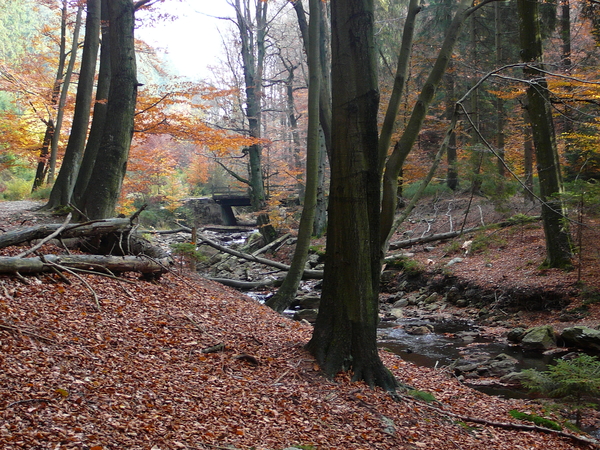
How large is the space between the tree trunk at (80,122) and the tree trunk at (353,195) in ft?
25.2

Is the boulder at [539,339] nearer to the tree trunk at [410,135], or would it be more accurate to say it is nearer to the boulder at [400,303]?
the boulder at [400,303]

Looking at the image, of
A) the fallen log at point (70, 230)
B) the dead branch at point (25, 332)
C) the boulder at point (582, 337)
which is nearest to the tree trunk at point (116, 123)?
the fallen log at point (70, 230)

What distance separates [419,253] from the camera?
15.5 meters

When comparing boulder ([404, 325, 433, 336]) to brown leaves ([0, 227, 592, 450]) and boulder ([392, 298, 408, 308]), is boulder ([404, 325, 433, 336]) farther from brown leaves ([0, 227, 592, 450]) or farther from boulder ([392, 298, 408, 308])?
brown leaves ([0, 227, 592, 450])

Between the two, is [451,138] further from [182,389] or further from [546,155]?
Result: [182,389]

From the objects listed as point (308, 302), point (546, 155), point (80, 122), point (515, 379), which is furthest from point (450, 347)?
point (80, 122)

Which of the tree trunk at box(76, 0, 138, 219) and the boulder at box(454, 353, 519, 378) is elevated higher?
the tree trunk at box(76, 0, 138, 219)

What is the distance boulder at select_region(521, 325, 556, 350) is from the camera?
8367mm

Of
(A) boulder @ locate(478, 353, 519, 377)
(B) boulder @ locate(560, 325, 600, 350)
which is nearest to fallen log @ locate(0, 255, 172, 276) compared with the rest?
(A) boulder @ locate(478, 353, 519, 377)

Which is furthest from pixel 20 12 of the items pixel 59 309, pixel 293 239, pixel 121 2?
pixel 59 309

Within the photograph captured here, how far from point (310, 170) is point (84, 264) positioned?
4.48 meters

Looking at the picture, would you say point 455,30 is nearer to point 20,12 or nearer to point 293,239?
point 293,239

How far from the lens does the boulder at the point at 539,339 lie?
8.37m

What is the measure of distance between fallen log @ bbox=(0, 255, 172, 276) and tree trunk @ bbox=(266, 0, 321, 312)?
254cm
